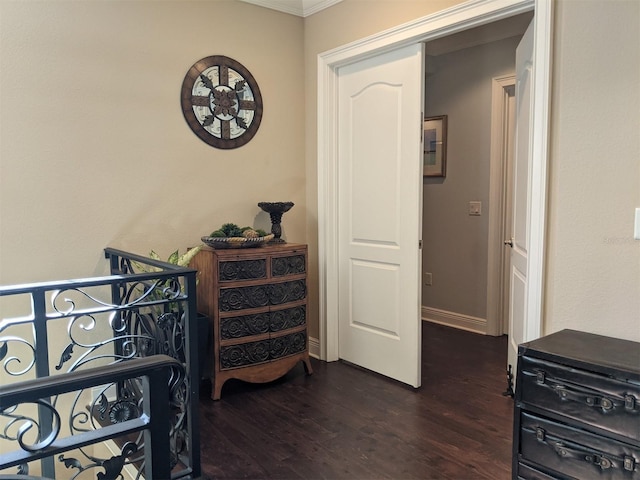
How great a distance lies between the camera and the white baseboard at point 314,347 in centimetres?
368

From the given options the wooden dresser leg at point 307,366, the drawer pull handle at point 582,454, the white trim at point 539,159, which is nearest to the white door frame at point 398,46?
the white trim at point 539,159

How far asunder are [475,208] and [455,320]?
1043 mm

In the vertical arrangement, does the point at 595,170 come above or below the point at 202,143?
below

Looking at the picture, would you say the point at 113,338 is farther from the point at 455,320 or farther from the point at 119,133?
the point at 455,320

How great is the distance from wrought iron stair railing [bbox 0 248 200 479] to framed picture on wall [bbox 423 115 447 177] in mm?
2792

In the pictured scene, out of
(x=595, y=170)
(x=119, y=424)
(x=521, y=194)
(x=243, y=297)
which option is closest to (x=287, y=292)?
(x=243, y=297)

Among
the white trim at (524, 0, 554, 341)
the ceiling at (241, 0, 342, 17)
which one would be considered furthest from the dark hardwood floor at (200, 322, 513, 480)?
the ceiling at (241, 0, 342, 17)

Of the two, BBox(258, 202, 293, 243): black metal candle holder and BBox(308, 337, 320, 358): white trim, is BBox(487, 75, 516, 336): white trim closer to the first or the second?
BBox(308, 337, 320, 358): white trim

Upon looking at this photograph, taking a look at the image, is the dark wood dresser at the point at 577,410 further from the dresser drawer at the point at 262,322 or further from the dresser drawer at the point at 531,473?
the dresser drawer at the point at 262,322

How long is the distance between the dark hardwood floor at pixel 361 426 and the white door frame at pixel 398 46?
0.57 metres

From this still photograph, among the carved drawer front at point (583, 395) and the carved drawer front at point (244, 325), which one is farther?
the carved drawer front at point (244, 325)

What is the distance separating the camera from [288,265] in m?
3.17

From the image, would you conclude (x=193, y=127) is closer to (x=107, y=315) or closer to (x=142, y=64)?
(x=142, y=64)

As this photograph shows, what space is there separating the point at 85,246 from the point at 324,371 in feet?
5.63
